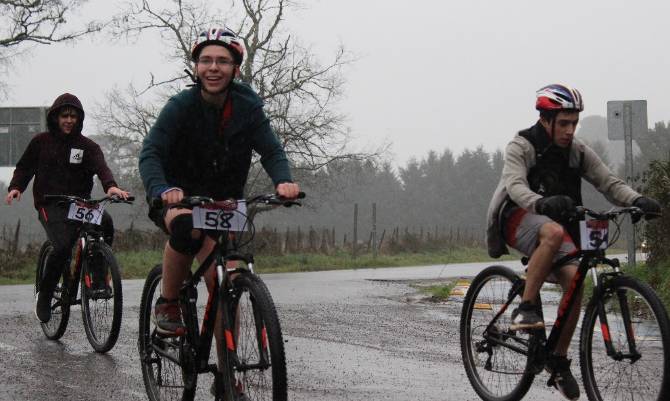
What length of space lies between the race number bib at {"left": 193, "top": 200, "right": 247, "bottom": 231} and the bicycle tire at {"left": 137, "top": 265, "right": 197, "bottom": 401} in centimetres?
70

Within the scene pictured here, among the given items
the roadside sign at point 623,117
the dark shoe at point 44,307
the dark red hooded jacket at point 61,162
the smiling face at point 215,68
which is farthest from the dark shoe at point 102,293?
the roadside sign at point 623,117

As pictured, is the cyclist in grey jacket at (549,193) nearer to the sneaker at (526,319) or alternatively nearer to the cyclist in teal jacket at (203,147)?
the sneaker at (526,319)

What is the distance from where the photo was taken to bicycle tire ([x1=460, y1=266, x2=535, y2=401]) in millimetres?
5480

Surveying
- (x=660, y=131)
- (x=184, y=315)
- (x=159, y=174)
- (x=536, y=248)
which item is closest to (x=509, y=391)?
(x=536, y=248)

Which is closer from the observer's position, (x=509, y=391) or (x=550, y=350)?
(x=550, y=350)

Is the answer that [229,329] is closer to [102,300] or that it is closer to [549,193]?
[549,193]

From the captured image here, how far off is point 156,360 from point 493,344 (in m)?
1.94

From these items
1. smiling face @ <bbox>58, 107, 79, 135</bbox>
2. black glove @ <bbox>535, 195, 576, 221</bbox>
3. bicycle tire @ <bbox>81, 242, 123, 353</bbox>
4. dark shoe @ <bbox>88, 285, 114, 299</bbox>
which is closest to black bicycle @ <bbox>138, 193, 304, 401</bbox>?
black glove @ <bbox>535, 195, 576, 221</bbox>

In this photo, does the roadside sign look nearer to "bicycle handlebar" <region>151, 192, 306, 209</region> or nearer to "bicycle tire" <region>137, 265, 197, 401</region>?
"bicycle tire" <region>137, 265, 197, 401</region>

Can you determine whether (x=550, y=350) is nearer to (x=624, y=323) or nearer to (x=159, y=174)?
(x=624, y=323)

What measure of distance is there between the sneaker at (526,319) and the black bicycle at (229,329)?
5.07 ft

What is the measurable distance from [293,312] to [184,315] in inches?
240

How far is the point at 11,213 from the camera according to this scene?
11906 cm

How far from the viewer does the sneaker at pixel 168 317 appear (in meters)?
4.95
